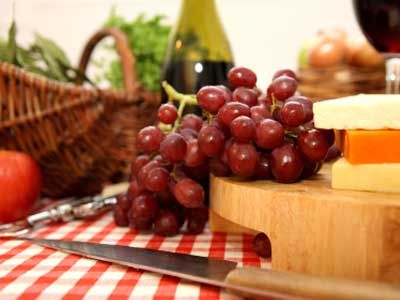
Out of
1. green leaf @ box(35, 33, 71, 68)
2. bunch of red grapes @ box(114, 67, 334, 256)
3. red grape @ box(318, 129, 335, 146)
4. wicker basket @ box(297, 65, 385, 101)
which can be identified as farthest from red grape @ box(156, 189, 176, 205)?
wicker basket @ box(297, 65, 385, 101)

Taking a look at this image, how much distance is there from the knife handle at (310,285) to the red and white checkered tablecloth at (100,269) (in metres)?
0.04

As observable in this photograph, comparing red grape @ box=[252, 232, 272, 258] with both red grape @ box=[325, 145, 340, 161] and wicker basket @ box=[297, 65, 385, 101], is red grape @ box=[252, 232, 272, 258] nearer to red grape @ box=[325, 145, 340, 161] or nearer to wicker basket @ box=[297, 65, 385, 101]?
red grape @ box=[325, 145, 340, 161]

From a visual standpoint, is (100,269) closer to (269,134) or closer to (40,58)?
(269,134)

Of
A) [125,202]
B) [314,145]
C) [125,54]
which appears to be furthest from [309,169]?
[125,54]

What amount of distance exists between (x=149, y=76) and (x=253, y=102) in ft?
1.63

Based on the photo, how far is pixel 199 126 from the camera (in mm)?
649

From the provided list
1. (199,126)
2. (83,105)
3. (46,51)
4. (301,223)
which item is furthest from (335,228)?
(46,51)

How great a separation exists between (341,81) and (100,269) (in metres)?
0.87

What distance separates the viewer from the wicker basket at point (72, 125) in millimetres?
774

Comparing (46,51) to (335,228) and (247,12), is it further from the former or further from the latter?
(247,12)

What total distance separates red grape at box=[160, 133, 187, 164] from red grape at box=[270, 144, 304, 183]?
0.11 meters

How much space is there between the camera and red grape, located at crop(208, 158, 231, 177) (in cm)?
59

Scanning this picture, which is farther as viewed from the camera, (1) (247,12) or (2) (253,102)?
(1) (247,12)

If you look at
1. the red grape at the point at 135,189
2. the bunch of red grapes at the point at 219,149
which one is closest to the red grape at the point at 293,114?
the bunch of red grapes at the point at 219,149
